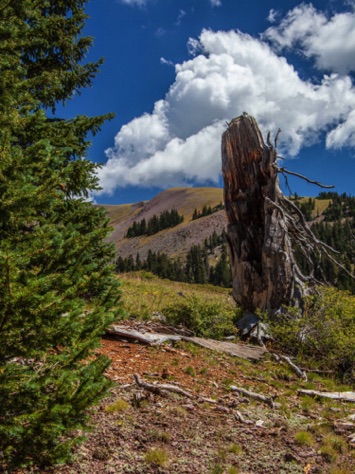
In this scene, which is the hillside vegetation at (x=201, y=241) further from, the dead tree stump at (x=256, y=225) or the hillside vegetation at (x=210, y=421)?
the hillside vegetation at (x=210, y=421)

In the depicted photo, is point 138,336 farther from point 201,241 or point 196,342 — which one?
point 201,241

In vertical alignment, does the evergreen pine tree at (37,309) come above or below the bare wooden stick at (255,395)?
above

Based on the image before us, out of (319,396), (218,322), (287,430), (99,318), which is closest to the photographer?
(99,318)

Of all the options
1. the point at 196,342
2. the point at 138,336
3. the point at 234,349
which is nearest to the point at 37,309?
the point at 138,336

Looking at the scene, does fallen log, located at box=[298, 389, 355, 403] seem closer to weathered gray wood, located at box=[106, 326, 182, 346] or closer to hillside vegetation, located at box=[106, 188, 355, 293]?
weathered gray wood, located at box=[106, 326, 182, 346]

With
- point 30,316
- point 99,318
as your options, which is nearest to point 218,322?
point 99,318

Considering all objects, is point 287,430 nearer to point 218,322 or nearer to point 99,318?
point 99,318

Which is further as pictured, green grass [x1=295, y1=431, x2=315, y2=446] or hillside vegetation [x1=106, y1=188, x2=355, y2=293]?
hillside vegetation [x1=106, y1=188, x2=355, y2=293]

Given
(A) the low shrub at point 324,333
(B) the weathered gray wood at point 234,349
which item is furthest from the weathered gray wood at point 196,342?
(A) the low shrub at point 324,333

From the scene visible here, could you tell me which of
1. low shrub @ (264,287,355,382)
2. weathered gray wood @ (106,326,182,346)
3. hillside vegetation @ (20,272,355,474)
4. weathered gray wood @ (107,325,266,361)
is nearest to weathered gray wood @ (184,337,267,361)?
weathered gray wood @ (107,325,266,361)

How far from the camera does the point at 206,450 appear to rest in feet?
17.0

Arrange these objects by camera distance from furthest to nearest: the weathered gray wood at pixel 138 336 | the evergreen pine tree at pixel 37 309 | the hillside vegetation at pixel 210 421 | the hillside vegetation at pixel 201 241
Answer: the hillside vegetation at pixel 201 241 → the weathered gray wood at pixel 138 336 → the hillside vegetation at pixel 210 421 → the evergreen pine tree at pixel 37 309

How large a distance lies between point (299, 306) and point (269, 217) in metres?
Result: 3.72

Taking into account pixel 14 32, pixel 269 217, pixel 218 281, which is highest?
pixel 14 32
